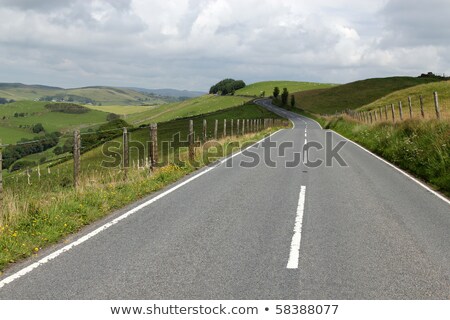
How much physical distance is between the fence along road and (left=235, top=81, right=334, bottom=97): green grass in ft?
501

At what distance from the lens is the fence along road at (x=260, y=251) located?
480 centimetres

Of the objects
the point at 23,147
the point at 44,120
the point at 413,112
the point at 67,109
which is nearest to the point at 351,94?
the point at 413,112

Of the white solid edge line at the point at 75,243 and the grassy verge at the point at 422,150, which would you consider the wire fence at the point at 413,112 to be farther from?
the white solid edge line at the point at 75,243

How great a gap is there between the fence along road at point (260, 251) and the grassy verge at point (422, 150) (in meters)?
2.65

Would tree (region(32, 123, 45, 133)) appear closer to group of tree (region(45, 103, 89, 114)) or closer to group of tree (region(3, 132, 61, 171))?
group of tree (region(45, 103, 89, 114))

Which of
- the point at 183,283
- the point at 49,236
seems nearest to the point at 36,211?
the point at 49,236

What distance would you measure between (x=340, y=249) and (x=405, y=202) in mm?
4288

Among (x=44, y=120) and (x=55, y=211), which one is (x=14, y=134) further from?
(x=55, y=211)

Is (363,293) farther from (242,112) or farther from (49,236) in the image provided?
(242,112)

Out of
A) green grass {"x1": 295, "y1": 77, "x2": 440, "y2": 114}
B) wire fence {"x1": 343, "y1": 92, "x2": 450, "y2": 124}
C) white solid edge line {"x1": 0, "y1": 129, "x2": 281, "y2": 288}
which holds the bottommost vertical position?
white solid edge line {"x1": 0, "y1": 129, "x2": 281, "y2": 288}

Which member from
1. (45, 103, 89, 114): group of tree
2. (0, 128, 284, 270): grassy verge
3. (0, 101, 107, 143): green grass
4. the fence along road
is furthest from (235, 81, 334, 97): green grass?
the fence along road

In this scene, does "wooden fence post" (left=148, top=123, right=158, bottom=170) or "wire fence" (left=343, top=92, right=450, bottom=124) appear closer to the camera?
"wooden fence post" (left=148, top=123, right=158, bottom=170)

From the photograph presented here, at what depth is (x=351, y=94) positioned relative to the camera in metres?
115

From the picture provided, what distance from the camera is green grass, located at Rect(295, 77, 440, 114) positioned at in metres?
104
